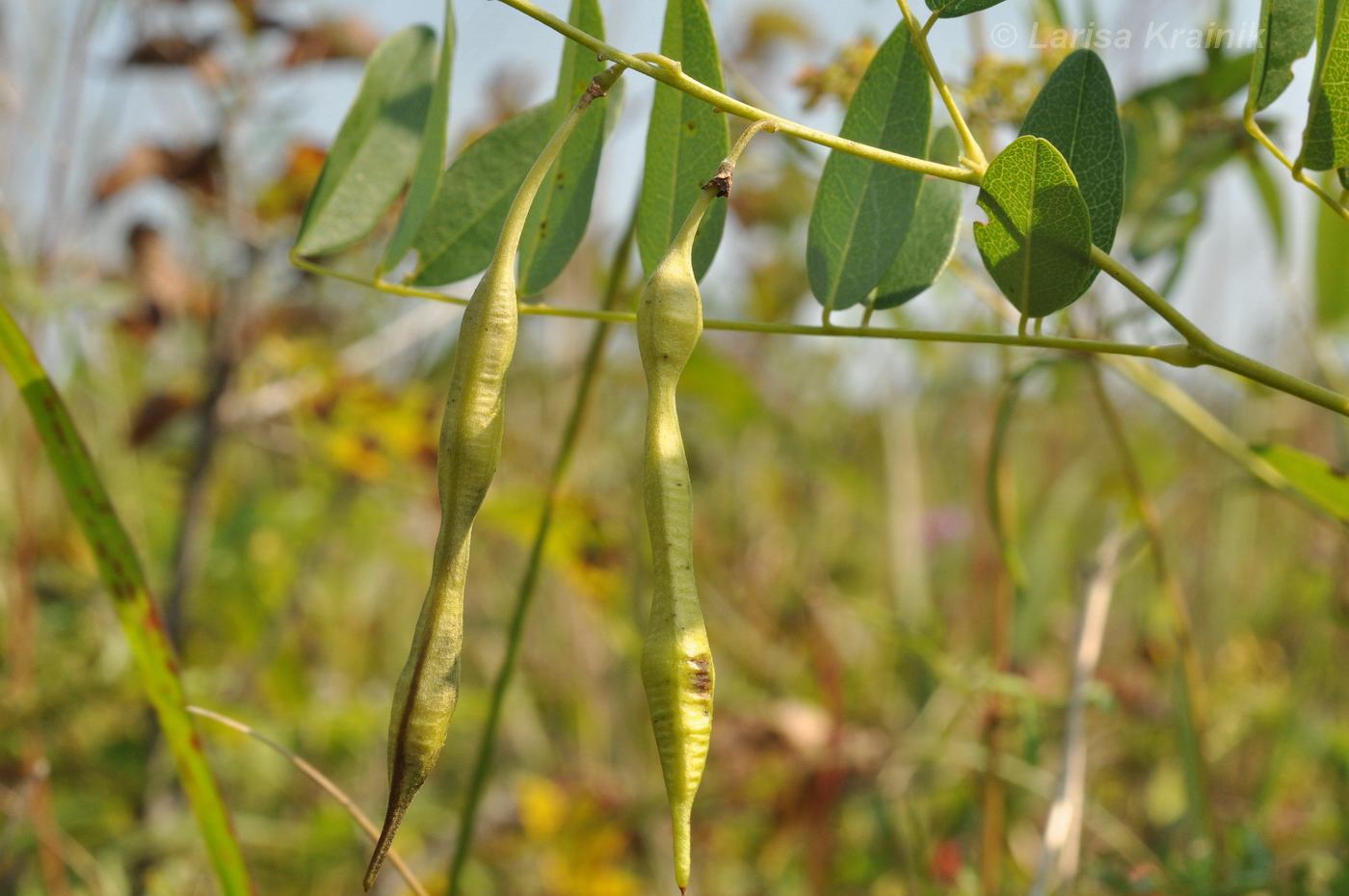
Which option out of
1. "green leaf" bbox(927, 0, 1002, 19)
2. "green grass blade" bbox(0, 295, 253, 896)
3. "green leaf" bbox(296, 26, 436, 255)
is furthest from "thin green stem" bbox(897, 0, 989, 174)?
"green grass blade" bbox(0, 295, 253, 896)

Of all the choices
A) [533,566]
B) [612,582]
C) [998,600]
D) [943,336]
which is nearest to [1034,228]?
[943,336]

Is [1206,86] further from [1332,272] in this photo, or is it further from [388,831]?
[388,831]

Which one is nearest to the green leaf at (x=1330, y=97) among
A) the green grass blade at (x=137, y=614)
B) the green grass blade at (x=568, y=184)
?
the green grass blade at (x=568, y=184)

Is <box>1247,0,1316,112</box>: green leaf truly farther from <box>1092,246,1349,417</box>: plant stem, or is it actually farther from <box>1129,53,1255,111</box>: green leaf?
<box>1129,53,1255,111</box>: green leaf

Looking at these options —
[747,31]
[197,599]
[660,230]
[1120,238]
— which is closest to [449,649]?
[660,230]

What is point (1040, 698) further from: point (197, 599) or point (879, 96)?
Answer: point (197, 599)

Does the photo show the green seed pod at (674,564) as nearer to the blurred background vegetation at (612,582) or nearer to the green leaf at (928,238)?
the green leaf at (928,238)
